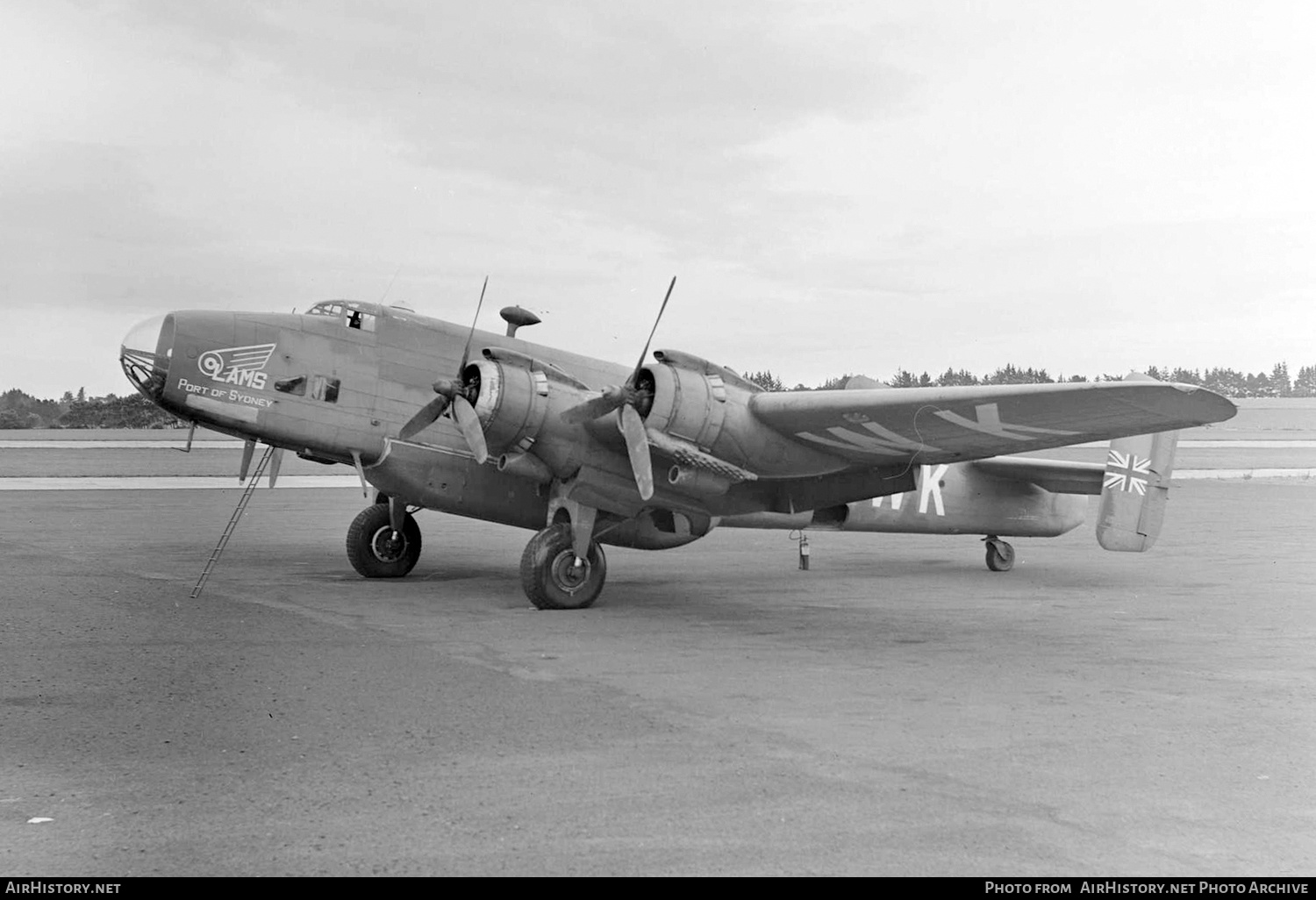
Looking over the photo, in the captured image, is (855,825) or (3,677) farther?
(3,677)

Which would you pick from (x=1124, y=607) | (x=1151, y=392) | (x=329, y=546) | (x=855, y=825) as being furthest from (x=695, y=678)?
(x=329, y=546)

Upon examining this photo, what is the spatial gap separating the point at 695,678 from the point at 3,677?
5.03 meters

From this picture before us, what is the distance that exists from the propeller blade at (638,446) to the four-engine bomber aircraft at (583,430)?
0.02 meters

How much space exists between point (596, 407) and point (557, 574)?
6.28ft

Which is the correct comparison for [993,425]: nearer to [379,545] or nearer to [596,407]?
[596,407]

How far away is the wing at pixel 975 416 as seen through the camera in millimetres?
9344

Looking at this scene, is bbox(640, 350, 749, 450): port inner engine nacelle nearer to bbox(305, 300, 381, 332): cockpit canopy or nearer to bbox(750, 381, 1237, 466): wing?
bbox(750, 381, 1237, 466): wing

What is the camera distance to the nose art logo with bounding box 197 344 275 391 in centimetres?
1365

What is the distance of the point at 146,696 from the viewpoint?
7.92 m

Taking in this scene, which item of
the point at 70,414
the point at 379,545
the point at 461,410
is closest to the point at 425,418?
the point at 461,410

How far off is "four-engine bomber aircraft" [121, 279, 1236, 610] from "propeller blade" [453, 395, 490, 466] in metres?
0.02

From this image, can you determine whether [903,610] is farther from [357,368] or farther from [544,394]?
[357,368]

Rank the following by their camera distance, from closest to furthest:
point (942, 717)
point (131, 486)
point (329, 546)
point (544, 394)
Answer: point (942, 717), point (544, 394), point (329, 546), point (131, 486)

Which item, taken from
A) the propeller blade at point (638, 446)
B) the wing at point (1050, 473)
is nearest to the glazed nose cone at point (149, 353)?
the propeller blade at point (638, 446)
